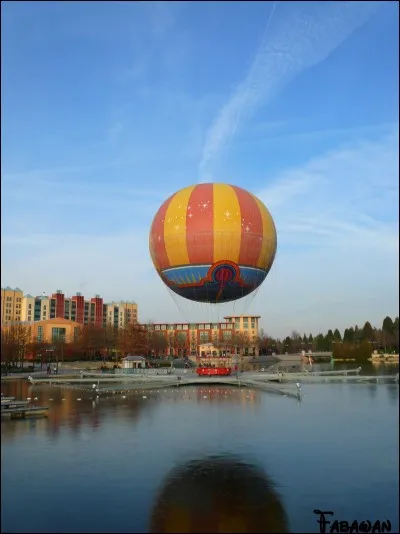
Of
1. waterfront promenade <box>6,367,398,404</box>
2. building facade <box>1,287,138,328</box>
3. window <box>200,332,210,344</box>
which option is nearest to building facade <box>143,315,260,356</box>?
window <box>200,332,210,344</box>

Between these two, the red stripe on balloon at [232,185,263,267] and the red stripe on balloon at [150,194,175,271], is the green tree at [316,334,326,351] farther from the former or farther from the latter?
the red stripe on balloon at [150,194,175,271]

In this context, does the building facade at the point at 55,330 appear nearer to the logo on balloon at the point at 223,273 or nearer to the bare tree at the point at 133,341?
the bare tree at the point at 133,341

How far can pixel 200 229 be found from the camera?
33.9m

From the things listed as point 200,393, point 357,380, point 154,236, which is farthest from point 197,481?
point 357,380

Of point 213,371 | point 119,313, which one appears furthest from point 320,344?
point 213,371

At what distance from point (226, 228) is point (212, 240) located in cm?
125

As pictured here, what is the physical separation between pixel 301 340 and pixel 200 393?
141183mm

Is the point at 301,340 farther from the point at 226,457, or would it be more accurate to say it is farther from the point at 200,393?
the point at 226,457

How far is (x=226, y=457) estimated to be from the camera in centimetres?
1438

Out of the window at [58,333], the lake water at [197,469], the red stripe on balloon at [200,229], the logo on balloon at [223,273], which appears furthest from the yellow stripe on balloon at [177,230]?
the window at [58,333]

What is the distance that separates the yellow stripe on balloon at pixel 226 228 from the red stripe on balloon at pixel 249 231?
0.38 metres

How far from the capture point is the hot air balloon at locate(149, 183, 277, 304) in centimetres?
3400

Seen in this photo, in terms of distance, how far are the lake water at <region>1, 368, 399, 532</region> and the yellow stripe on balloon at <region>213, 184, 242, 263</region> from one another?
527 inches

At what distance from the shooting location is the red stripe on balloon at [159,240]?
1414 inches
